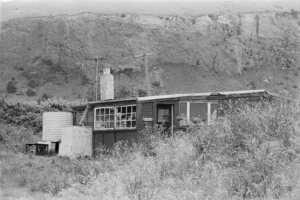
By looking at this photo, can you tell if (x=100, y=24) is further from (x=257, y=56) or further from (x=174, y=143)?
(x=174, y=143)

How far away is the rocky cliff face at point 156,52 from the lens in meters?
49.8

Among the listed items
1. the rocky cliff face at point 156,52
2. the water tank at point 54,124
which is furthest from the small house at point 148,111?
the rocky cliff face at point 156,52

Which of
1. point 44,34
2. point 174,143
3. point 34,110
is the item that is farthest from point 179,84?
point 174,143

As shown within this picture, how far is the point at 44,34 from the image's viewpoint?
184ft

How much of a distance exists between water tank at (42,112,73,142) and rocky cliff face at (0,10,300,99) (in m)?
23.7

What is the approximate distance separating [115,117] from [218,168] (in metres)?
11.1

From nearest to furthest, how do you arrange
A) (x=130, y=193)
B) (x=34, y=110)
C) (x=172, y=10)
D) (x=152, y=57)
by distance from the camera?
(x=130, y=193), (x=34, y=110), (x=152, y=57), (x=172, y=10)

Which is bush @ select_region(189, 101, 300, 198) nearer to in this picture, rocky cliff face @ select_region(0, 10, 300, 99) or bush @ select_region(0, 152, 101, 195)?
bush @ select_region(0, 152, 101, 195)

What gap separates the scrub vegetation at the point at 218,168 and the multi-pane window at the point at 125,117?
306 inches

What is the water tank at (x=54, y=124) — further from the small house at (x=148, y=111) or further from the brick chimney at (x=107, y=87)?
the brick chimney at (x=107, y=87)

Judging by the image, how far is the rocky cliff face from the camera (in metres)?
49.8

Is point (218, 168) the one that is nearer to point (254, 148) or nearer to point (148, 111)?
point (254, 148)

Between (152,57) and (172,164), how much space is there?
45.8 m

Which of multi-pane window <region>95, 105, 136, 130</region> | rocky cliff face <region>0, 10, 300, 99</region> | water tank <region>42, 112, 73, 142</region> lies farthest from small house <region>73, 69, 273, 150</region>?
rocky cliff face <region>0, 10, 300, 99</region>
